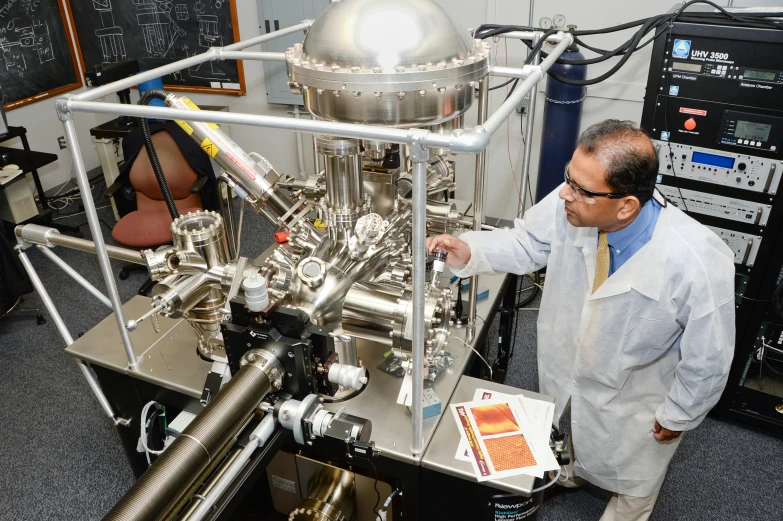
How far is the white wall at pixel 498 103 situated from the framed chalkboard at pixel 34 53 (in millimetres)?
118

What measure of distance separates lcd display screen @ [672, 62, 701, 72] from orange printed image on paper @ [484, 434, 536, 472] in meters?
1.39

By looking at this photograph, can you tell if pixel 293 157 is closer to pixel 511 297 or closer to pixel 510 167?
pixel 510 167

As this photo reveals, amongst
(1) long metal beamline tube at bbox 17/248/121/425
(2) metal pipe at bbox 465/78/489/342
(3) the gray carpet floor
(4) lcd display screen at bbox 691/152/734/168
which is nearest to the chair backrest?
(3) the gray carpet floor

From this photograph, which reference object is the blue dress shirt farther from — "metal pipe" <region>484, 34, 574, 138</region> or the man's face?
"metal pipe" <region>484, 34, 574, 138</region>

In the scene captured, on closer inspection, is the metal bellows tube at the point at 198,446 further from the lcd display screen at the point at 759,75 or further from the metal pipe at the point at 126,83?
the lcd display screen at the point at 759,75

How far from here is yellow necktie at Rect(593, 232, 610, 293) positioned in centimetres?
145

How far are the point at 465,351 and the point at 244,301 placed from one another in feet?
2.03

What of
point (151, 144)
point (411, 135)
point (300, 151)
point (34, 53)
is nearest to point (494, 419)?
point (411, 135)

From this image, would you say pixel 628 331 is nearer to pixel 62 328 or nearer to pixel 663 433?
pixel 663 433

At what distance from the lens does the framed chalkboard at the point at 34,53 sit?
3.71 metres

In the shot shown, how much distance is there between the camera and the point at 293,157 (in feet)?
13.3

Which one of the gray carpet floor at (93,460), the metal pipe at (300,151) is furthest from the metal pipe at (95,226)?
the metal pipe at (300,151)

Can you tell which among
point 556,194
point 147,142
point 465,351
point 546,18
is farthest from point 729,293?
point 546,18

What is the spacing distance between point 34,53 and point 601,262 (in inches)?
160
